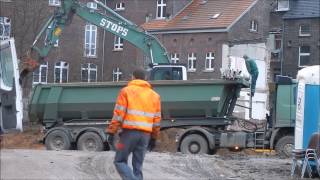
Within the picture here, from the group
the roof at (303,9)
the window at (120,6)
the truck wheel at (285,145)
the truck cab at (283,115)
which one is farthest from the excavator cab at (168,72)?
the roof at (303,9)

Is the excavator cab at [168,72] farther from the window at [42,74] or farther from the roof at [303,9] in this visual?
the roof at [303,9]

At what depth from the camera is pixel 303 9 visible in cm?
6216

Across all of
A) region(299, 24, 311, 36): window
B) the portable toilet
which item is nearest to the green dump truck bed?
the portable toilet

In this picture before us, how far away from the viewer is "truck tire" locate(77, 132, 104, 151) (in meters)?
23.4

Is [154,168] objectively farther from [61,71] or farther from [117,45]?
[117,45]

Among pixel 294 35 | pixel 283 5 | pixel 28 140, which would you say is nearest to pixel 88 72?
pixel 294 35

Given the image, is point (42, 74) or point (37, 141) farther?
point (42, 74)

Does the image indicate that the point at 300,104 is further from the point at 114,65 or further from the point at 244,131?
the point at 114,65

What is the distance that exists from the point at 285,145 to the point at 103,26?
398 inches

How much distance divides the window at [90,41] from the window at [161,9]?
5.24 m

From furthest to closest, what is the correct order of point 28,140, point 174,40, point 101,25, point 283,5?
point 283,5, point 174,40, point 101,25, point 28,140

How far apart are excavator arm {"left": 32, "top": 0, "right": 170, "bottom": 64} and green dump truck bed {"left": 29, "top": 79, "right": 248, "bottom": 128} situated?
3.72 m

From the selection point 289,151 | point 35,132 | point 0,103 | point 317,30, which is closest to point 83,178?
point 0,103

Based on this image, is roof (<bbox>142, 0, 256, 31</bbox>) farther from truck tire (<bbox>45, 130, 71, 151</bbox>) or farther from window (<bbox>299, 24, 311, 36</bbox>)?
truck tire (<bbox>45, 130, 71, 151</bbox>)
